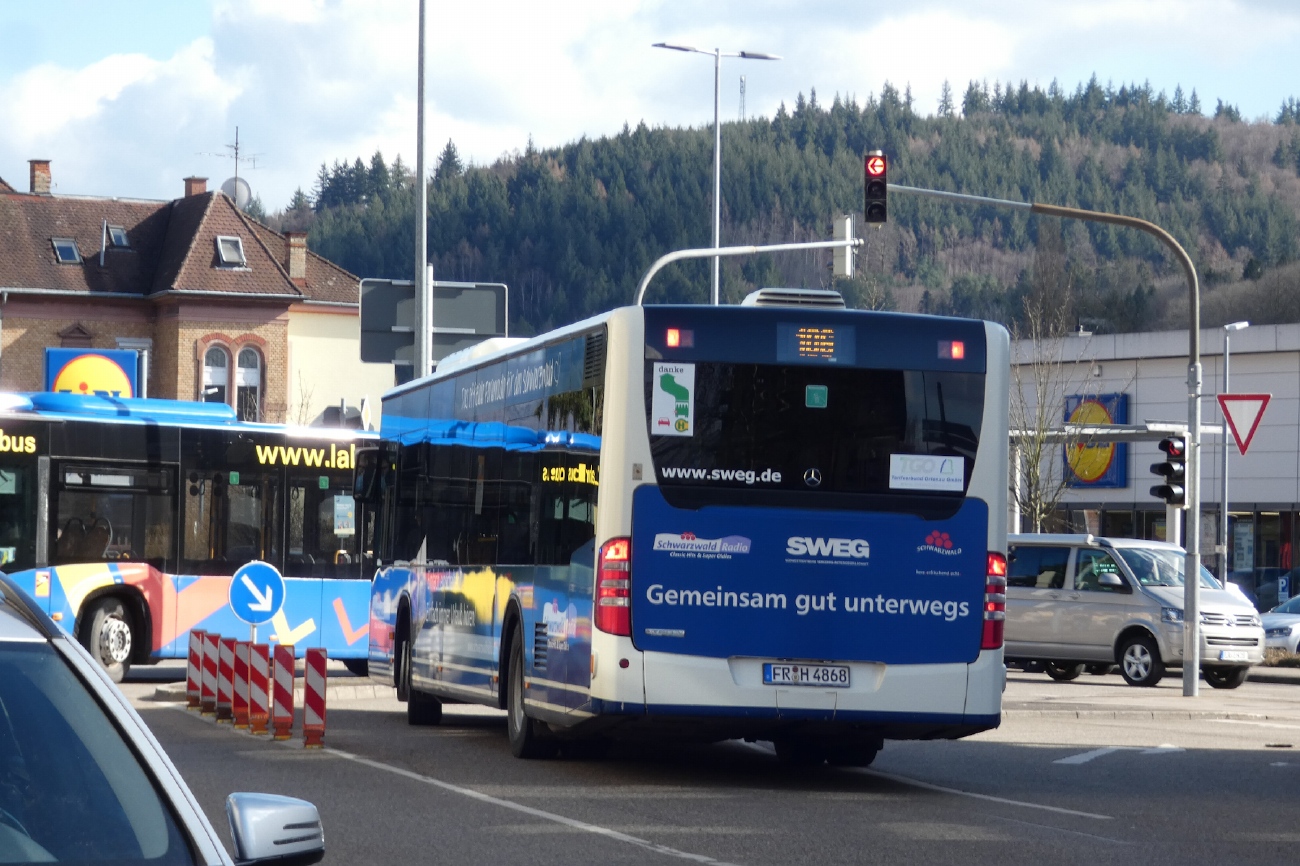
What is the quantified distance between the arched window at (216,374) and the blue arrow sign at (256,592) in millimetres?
55045

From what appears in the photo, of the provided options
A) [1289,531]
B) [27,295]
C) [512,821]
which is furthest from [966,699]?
[27,295]

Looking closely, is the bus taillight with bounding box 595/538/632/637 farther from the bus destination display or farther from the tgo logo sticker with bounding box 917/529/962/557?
the tgo logo sticker with bounding box 917/529/962/557

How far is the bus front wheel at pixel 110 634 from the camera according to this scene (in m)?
24.3

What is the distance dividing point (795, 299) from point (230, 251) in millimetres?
65283

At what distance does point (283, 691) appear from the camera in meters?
17.0

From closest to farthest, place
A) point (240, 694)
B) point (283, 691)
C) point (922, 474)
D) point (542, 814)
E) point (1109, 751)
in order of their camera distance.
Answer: point (542, 814)
point (922, 474)
point (1109, 751)
point (283, 691)
point (240, 694)

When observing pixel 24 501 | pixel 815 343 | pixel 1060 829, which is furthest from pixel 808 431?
pixel 24 501

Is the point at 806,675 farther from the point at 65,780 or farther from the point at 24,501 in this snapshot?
the point at 24,501

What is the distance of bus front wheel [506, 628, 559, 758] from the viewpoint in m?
14.7

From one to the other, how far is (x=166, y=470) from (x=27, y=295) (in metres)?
51.7

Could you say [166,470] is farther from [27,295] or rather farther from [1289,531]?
Answer: [27,295]

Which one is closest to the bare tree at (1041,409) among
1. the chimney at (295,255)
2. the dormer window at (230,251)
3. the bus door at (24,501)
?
the bus door at (24,501)

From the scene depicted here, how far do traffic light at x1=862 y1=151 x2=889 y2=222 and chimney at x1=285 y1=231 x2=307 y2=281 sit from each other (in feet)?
181

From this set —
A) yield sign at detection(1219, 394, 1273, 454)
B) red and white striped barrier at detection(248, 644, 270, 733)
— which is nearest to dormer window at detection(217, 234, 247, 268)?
yield sign at detection(1219, 394, 1273, 454)
